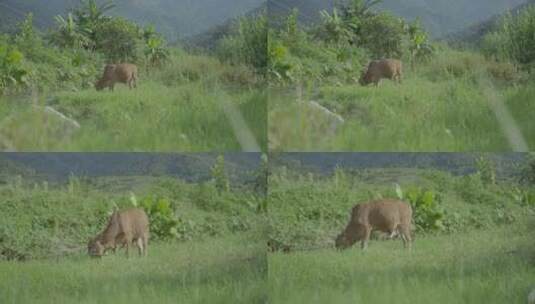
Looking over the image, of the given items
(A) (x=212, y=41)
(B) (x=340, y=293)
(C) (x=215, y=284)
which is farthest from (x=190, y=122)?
(B) (x=340, y=293)

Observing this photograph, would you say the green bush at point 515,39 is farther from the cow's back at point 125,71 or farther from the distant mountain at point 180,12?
Answer: the cow's back at point 125,71

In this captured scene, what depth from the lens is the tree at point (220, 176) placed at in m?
3.92

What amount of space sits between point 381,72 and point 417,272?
2.64 feet

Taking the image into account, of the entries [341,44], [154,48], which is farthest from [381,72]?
[154,48]

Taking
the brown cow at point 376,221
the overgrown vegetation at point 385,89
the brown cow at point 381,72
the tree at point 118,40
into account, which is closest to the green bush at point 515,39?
the overgrown vegetation at point 385,89

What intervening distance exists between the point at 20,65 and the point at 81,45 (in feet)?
0.82

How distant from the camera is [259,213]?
3.93m

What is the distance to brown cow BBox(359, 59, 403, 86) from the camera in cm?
395

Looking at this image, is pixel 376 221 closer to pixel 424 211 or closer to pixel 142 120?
pixel 424 211

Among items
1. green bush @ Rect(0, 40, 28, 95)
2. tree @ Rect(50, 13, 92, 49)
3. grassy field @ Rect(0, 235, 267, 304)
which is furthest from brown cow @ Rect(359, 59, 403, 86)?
green bush @ Rect(0, 40, 28, 95)

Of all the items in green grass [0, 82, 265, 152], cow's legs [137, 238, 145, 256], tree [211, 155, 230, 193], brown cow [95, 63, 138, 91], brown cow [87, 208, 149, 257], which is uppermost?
brown cow [95, 63, 138, 91]

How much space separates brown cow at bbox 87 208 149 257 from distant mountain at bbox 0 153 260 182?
6.5 inches

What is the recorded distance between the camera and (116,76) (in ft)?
12.9

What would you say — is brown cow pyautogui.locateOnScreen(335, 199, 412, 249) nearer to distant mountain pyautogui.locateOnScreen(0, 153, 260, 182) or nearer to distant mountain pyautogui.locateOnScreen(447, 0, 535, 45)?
distant mountain pyautogui.locateOnScreen(0, 153, 260, 182)
